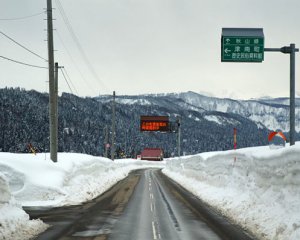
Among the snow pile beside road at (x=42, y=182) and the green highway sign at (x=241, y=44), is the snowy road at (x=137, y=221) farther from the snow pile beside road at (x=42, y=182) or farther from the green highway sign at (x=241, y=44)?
the green highway sign at (x=241, y=44)

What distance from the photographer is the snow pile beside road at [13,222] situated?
34.6ft

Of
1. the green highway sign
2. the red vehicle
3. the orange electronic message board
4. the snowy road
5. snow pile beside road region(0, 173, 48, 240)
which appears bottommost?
the red vehicle

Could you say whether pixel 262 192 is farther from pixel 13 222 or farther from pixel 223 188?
pixel 13 222

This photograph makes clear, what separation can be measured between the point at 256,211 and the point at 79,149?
572 ft

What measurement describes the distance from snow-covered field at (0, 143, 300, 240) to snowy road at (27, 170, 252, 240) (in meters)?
0.72

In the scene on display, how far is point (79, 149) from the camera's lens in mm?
183625

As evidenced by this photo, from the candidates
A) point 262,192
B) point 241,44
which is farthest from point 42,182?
point 241,44

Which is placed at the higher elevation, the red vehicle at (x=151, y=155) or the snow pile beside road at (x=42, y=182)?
the snow pile beside road at (x=42, y=182)

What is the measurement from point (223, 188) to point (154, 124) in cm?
6450

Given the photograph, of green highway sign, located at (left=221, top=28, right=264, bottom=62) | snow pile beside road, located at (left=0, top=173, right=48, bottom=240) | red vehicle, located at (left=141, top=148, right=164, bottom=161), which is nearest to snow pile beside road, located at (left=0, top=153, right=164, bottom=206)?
snow pile beside road, located at (left=0, top=173, right=48, bottom=240)

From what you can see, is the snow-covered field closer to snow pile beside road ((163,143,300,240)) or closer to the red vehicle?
snow pile beside road ((163,143,300,240))

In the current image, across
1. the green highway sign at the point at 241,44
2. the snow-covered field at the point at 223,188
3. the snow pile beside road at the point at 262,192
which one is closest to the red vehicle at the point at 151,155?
the snow-covered field at the point at 223,188

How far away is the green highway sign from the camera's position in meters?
21.2

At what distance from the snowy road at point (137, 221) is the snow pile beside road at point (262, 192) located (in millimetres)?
721
